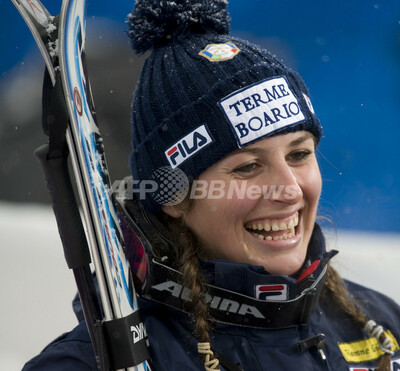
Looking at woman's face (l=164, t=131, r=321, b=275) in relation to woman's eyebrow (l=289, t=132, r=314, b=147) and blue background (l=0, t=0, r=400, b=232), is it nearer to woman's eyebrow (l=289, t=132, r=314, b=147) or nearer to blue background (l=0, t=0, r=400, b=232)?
woman's eyebrow (l=289, t=132, r=314, b=147)

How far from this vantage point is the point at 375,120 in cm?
340

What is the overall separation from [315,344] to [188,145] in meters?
0.69

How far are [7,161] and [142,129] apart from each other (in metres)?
2.05

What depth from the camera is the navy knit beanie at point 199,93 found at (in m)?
1.67

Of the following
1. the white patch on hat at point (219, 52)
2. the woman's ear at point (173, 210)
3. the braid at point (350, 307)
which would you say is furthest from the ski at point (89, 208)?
the braid at point (350, 307)

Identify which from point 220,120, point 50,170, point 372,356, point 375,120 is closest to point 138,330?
point 50,170

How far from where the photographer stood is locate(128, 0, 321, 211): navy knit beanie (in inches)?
65.7

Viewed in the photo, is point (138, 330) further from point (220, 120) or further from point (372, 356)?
point (372, 356)

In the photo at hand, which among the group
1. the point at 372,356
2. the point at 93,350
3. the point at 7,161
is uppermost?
the point at 7,161

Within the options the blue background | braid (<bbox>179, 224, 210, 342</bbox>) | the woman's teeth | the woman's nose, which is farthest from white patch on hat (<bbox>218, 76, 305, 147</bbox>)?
the blue background

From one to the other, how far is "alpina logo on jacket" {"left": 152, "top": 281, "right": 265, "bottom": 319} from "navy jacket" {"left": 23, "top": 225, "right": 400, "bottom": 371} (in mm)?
45

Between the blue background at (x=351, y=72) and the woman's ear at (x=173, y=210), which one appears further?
the blue background at (x=351, y=72)

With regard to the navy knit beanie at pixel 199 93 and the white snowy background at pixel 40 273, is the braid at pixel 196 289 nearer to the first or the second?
the navy knit beanie at pixel 199 93

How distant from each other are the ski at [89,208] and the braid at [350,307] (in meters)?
0.74
